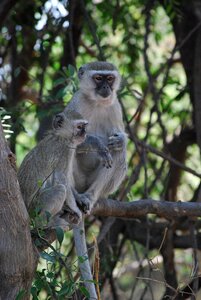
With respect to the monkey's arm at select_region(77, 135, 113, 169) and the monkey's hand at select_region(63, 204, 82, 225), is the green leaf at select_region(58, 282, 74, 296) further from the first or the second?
the monkey's arm at select_region(77, 135, 113, 169)

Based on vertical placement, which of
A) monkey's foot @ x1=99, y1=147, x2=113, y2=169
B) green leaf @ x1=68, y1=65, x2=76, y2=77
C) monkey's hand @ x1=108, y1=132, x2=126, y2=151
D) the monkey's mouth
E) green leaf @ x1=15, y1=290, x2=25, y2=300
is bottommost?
green leaf @ x1=15, y1=290, x2=25, y2=300

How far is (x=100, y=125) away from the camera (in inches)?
268

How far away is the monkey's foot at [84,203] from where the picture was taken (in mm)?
5957

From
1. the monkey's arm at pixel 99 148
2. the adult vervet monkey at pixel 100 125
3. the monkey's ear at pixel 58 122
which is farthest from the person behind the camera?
the adult vervet monkey at pixel 100 125

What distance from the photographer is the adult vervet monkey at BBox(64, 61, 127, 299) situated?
645cm

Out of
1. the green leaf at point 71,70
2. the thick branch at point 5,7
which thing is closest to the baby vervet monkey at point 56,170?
the green leaf at point 71,70

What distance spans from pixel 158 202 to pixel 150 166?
Result: 11.1 ft

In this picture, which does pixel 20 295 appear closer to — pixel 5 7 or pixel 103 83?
pixel 103 83

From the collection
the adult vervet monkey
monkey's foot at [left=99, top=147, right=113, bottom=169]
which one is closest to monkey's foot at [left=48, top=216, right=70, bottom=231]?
the adult vervet monkey

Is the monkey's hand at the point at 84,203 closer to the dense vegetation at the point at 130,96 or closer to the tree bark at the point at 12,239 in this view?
the dense vegetation at the point at 130,96

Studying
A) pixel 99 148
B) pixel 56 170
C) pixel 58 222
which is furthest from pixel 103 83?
pixel 58 222


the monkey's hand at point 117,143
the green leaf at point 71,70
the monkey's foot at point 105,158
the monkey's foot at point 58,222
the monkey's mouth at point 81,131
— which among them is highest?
the green leaf at point 71,70

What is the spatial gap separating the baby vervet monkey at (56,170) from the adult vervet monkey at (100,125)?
1.63 feet

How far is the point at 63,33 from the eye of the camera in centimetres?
857
